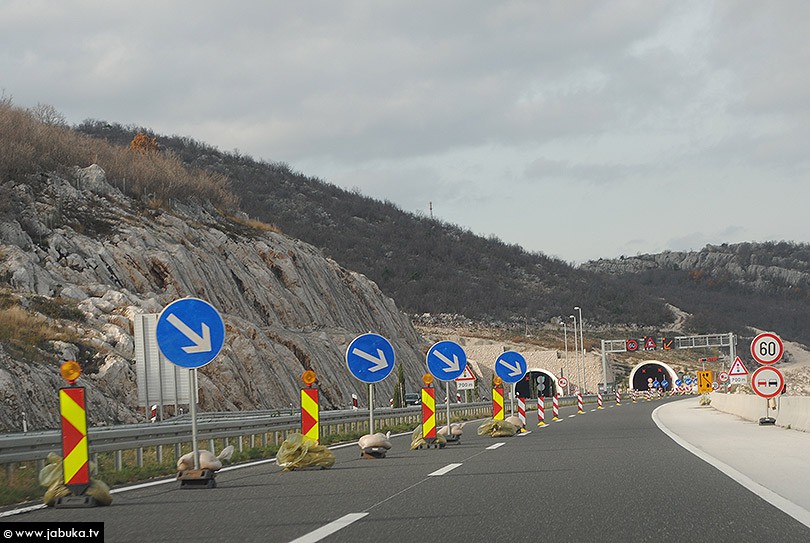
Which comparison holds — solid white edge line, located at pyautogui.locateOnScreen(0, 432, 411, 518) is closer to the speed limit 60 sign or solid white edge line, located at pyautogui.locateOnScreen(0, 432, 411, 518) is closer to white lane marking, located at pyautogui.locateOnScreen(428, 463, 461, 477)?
white lane marking, located at pyautogui.locateOnScreen(428, 463, 461, 477)

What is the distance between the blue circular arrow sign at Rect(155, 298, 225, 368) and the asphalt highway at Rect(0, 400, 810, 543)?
5.32 ft

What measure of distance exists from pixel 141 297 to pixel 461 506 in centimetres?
3701

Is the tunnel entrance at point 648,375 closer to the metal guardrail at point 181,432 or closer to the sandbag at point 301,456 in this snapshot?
the metal guardrail at point 181,432

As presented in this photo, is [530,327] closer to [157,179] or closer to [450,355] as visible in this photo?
[157,179]

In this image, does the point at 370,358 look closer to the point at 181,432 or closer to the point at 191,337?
the point at 181,432

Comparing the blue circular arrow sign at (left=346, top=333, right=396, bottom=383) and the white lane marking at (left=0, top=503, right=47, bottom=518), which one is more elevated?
the blue circular arrow sign at (left=346, top=333, right=396, bottom=383)

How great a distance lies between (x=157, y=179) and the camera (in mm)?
67250

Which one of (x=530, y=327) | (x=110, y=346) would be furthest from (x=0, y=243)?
(x=530, y=327)

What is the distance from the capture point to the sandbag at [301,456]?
51.6 feet

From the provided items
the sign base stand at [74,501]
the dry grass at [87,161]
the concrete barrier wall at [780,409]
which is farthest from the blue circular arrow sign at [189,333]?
the dry grass at [87,161]

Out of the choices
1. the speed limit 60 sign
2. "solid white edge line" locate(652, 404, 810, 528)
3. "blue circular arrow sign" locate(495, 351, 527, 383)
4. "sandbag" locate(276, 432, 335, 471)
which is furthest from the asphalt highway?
"blue circular arrow sign" locate(495, 351, 527, 383)

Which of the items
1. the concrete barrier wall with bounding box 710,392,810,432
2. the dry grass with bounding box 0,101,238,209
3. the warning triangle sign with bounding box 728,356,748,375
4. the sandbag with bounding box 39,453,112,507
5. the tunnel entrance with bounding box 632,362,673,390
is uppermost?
the dry grass with bounding box 0,101,238,209

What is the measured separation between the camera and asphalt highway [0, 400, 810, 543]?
319 inches

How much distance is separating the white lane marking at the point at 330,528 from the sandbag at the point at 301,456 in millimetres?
6455
